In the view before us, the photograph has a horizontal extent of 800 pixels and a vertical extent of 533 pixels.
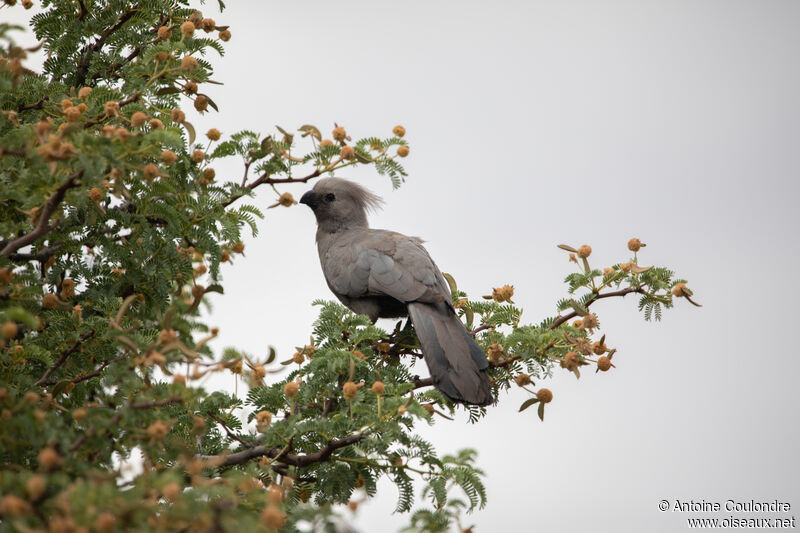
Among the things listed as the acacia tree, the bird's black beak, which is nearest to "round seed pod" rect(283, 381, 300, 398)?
the acacia tree

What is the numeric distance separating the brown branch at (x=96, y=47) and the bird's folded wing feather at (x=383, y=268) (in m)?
2.22

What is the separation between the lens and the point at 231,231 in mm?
4027

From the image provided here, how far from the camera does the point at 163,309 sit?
4051mm

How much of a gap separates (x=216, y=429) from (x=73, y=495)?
2.21 meters

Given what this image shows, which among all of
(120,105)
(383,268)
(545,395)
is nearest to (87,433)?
(120,105)

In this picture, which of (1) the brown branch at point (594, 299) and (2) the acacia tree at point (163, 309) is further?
(1) the brown branch at point (594, 299)

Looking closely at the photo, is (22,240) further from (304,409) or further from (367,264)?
(367,264)

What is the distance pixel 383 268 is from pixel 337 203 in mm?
1395

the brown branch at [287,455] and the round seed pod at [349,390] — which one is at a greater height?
the round seed pod at [349,390]

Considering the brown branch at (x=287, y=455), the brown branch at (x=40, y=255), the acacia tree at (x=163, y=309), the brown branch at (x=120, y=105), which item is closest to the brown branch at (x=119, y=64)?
the acacia tree at (x=163, y=309)

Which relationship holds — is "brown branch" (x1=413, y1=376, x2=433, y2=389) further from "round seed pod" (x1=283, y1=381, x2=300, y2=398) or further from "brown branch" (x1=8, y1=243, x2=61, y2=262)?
"brown branch" (x1=8, y1=243, x2=61, y2=262)

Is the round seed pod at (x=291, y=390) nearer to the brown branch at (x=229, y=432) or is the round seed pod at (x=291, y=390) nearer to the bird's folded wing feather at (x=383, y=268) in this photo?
the brown branch at (x=229, y=432)

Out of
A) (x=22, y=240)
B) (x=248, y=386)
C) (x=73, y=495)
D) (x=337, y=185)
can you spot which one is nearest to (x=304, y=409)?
(x=248, y=386)

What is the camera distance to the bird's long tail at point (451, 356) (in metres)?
4.45
